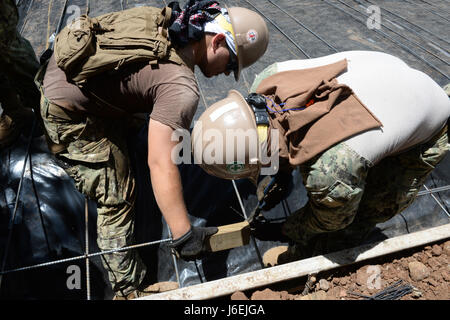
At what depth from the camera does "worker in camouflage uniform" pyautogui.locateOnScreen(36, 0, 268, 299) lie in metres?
1.71

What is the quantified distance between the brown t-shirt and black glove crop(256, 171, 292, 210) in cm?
113

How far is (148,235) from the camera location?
99.3 inches

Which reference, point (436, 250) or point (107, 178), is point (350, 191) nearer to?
point (436, 250)

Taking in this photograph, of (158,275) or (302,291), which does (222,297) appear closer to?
(302,291)

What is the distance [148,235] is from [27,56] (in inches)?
72.2

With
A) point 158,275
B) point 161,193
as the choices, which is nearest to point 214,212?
point 158,275

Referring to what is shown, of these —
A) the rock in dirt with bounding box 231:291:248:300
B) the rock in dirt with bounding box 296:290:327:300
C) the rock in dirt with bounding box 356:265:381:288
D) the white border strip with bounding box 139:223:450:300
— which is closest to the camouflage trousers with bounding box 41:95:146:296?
the white border strip with bounding box 139:223:450:300

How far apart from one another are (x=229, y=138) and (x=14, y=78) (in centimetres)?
219

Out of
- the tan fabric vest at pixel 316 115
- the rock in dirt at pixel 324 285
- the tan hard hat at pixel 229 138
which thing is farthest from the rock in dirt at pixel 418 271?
the tan hard hat at pixel 229 138

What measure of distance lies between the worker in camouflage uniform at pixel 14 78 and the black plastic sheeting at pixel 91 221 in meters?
0.15

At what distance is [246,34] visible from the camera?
75.9 inches

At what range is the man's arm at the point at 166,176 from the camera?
65.3 inches

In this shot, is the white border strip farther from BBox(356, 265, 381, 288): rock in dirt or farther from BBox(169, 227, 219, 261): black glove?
BBox(169, 227, 219, 261): black glove

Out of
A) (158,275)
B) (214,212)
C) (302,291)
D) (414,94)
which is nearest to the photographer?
(414,94)
